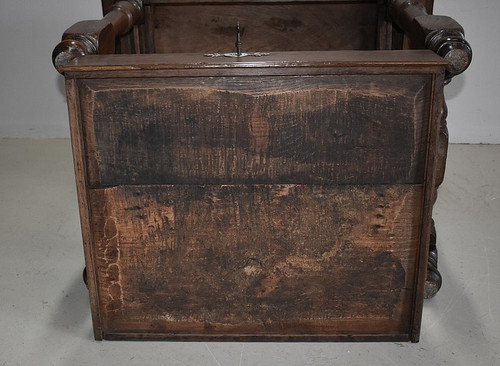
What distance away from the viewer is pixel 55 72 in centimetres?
339

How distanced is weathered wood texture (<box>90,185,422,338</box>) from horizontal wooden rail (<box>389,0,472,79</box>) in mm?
306

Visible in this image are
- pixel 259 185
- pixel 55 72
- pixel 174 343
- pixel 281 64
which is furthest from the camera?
pixel 55 72

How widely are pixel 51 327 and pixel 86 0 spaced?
→ 72.8 inches

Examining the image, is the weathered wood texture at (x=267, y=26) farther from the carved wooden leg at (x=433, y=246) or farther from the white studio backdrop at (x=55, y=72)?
the white studio backdrop at (x=55, y=72)

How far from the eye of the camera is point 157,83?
156 cm

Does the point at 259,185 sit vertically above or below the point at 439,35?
below

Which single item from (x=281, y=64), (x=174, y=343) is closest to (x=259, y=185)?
(x=281, y=64)

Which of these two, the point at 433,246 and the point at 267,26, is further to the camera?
the point at 267,26

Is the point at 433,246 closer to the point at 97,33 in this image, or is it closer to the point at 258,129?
the point at 258,129

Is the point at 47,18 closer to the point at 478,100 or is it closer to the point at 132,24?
the point at 132,24

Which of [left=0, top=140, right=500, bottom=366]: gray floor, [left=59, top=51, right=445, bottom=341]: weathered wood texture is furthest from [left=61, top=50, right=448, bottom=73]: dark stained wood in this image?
[left=0, top=140, right=500, bottom=366]: gray floor

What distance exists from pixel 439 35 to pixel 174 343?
3.26ft

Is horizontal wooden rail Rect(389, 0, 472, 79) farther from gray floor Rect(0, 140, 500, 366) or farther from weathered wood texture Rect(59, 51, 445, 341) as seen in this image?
gray floor Rect(0, 140, 500, 366)

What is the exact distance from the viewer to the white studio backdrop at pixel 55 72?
3.21 metres
